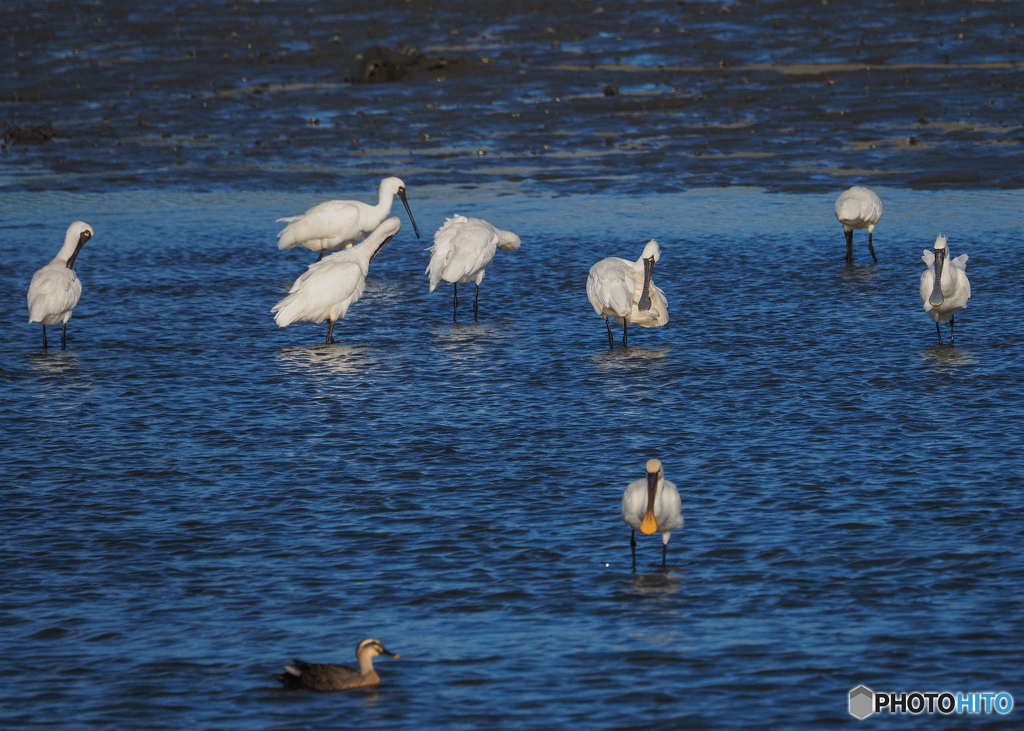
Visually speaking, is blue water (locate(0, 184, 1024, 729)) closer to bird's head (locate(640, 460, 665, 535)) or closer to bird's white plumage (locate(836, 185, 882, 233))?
bird's head (locate(640, 460, 665, 535))

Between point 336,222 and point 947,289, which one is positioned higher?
point 336,222

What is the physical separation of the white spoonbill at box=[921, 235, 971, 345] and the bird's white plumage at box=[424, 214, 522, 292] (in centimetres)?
458

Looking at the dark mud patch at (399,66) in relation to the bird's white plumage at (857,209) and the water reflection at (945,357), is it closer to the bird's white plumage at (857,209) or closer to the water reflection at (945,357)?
the bird's white plumage at (857,209)

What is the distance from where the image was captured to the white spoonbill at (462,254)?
1539cm

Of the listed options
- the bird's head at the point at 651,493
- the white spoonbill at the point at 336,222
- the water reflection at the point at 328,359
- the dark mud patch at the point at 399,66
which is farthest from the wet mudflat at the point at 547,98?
the bird's head at the point at 651,493

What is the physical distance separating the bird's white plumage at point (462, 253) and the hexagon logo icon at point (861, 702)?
29.3ft

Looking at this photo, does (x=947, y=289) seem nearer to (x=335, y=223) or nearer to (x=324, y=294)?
(x=324, y=294)

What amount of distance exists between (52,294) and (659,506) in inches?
316

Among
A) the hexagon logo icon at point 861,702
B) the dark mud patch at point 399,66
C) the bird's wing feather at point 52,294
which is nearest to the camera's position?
the hexagon logo icon at point 861,702

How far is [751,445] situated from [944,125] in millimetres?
15963

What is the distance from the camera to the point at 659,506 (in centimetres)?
831

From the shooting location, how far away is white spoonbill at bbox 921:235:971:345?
13125 millimetres

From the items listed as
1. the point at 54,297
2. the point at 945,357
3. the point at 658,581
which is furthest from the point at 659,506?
the point at 54,297

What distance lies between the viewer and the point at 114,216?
21.8 metres
